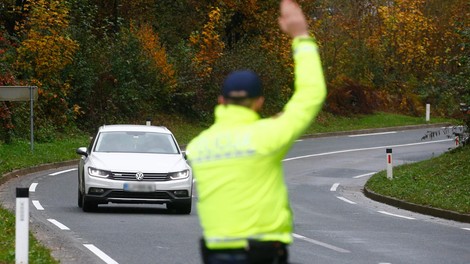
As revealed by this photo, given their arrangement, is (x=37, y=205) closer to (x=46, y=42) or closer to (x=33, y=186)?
(x=33, y=186)

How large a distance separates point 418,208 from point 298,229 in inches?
219

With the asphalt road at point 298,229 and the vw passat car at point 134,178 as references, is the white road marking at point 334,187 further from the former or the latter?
the vw passat car at point 134,178

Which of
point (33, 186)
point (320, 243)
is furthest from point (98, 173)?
point (33, 186)

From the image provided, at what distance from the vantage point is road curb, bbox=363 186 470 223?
2131 centimetres

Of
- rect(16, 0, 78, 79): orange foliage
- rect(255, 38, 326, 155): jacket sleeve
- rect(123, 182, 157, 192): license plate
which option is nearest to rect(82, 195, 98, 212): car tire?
rect(123, 182, 157, 192): license plate

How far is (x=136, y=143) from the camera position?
21.1 metres

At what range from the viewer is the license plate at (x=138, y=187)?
64.4 feet

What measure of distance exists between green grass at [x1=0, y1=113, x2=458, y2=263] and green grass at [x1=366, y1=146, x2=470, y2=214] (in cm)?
28

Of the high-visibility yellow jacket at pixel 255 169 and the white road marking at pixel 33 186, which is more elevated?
the high-visibility yellow jacket at pixel 255 169

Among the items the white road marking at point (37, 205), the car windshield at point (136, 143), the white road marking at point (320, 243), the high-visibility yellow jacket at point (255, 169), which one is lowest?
the white road marking at point (37, 205)

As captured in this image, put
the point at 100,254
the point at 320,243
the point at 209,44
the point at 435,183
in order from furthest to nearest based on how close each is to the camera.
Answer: the point at 209,44, the point at 435,183, the point at 320,243, the point at 100,254

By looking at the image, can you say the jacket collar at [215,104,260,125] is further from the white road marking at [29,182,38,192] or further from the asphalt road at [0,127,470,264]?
the white road marking at [29,182,38,192]

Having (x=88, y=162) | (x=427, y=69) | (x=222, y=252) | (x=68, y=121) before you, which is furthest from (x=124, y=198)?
(x=427, y=69)

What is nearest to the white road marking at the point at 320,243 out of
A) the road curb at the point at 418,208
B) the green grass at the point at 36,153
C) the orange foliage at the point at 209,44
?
the road curb at the point at 418,208
